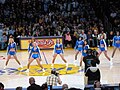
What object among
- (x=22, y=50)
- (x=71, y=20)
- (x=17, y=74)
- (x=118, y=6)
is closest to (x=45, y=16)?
(x=71, y=20)

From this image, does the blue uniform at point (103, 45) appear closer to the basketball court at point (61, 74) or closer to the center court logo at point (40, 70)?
the basketball court at point (61, 74)

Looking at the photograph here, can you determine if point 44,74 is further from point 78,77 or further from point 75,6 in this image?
point 75,6

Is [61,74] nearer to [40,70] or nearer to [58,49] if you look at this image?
[40,70]

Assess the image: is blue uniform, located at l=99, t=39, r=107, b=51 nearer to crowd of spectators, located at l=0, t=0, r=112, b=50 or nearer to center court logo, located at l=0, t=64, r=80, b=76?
center court logo, located at l=0, t=64, r=80, b=76

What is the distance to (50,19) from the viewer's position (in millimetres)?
25797

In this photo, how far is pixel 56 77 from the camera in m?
11.1

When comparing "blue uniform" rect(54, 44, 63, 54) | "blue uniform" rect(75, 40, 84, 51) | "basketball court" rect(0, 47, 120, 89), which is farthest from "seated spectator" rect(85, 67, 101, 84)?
"blue uniform" rect(75, 40, 84, 51)

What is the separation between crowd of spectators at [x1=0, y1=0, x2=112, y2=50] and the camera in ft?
79.3

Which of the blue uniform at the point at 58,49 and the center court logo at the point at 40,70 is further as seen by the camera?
the blue uniform at the point at 58,49

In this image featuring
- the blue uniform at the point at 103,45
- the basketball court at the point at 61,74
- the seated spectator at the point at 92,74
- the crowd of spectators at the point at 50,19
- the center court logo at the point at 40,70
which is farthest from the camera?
the crowd of spectators at the point at 50,19

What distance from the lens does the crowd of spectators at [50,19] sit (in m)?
24.2

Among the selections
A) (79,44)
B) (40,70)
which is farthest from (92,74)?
(79,44)

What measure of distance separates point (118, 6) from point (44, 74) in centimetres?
1387

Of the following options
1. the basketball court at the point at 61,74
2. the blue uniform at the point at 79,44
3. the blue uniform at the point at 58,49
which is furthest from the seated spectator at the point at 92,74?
the blue uniform at the point at 79,44
